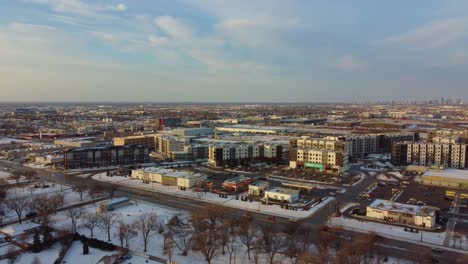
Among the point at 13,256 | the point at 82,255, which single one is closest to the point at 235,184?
the point at 82,255

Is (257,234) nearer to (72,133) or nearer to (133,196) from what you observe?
(133,196)

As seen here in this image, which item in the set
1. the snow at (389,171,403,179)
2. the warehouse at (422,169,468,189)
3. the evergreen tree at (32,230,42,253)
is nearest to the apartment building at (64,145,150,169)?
the evergreen tree at (32,230,42,253)

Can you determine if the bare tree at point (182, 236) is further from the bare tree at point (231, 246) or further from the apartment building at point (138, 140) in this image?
the apartment building at point (138, 140)

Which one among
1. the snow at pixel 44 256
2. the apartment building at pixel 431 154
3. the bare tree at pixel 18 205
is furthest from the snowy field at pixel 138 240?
the apartment building at pixel 431 154

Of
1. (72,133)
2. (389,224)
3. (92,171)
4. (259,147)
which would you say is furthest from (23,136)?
(389,224)

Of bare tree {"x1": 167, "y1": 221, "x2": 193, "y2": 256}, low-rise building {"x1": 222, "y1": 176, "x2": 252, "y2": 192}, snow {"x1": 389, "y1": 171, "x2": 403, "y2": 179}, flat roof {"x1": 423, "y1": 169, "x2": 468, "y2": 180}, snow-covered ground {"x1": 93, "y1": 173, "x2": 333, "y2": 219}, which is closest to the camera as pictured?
bare tree {"x1": 167, "y1": 221, "x2": 193, "y2": 256}

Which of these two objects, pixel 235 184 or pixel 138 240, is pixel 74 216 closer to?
pixel 138 240

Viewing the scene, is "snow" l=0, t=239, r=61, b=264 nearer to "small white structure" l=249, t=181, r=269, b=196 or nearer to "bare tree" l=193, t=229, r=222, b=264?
"bare tree" l=193, t=229, r=222, b=264
